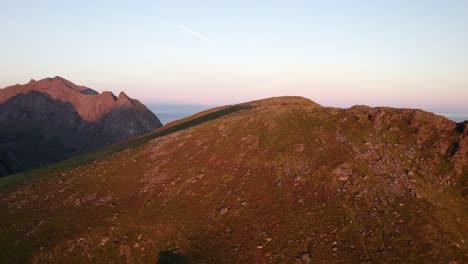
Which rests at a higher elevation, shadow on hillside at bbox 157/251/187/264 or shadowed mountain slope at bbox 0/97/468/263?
shadowed mountain slope at bbox 0/97/468/263

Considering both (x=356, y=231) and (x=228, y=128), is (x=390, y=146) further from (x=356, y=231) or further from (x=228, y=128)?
(x=228, y=128)

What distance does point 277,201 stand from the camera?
119 ft

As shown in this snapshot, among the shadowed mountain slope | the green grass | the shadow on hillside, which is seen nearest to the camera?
the shadowed mountain slope

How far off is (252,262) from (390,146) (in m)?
24.6

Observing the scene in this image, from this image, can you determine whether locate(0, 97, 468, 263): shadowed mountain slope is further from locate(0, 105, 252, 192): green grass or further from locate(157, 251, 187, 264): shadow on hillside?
locate(0, 105, 252, 192): green grass

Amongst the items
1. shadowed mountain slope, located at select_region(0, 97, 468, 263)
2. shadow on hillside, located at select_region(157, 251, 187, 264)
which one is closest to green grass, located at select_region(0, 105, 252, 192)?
shadowed mountain slope, located at select_region(0, 97, 468, 263)

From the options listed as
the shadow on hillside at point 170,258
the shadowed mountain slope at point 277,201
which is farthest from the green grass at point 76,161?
the shadow on hillside at point 170,258

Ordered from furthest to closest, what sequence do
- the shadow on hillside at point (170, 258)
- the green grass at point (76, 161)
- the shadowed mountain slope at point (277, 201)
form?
the green grass at point (76, 161) < the shadow on hillside at point (170, 258) < the shadowed mountain slope at point (277, 201)

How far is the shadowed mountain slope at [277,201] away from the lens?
29.7 metres

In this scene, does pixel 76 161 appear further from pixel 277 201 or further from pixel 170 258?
pixel 277 201

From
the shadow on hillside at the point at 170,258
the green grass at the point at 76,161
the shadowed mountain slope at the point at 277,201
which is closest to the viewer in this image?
the shadowed mountain slope at the point at 277,201

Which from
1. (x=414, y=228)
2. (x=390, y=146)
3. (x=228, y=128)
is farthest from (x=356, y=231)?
(x=228, y=128)

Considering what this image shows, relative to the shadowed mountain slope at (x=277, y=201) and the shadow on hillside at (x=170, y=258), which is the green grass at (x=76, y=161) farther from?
the shadow on hillside at (x=170, y=258)

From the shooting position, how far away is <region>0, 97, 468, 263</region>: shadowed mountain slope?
29.7 metres
